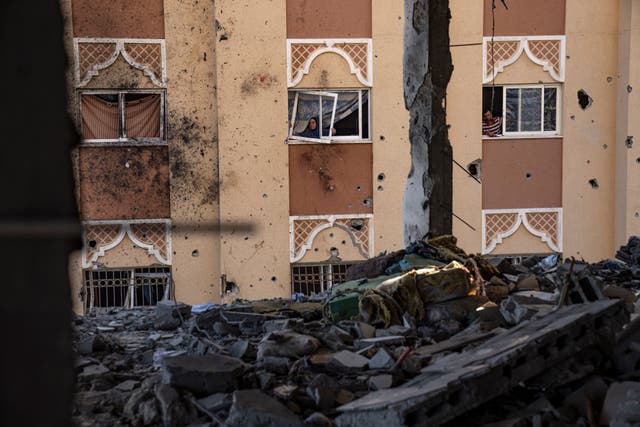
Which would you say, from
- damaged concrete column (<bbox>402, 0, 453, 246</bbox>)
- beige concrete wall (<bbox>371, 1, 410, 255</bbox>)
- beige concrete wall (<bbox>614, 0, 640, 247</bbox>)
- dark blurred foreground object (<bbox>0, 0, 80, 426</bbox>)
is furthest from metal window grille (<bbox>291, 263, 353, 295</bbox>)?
dark blurred foreground object (<bbox>0, 0, 80, 426</bbox>)

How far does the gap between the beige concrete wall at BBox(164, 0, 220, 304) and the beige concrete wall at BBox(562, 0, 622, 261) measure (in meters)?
6.50

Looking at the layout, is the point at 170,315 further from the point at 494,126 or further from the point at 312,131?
the point at 494,126

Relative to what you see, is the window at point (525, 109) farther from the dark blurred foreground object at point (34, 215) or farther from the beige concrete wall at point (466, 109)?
the dark blurred foreground object at point (34, 215)

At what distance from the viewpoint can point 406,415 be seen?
119 inches

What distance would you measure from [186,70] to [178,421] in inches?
366

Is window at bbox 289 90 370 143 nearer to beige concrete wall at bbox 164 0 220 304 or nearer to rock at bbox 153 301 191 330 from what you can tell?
beige concrete wall at bbox 164 0 220 304

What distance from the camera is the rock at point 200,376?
364cm

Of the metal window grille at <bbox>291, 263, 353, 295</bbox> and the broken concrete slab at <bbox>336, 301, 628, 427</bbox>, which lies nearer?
the broken concrete slab at <bbox>336, 301, 628, 427</bbox>

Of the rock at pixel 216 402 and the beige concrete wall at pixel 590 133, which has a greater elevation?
the beige concrete wall at pixel 590 133

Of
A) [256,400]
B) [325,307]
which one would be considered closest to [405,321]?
[325,307]

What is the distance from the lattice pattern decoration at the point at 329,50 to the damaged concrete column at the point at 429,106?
14.5ft

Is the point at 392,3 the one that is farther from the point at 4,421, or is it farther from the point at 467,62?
the point at 4,421

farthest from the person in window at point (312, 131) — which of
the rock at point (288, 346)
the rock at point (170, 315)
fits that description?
the rock at point (288, 346)

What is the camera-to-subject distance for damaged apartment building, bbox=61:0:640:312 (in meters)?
11.7
